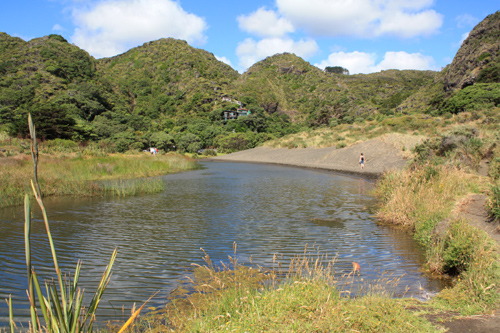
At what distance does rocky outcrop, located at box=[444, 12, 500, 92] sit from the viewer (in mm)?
64625

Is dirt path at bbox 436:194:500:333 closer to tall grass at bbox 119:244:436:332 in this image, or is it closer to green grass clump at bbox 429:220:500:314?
green grass clump at bbox 429:220:500:314

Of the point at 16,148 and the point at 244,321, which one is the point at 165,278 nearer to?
the point at 244,321

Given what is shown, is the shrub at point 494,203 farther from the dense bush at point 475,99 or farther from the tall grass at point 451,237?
the dense bush at point 475,99

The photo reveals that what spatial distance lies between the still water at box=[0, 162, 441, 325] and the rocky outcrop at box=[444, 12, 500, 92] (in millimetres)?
64598

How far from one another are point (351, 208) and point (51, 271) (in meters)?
10.2

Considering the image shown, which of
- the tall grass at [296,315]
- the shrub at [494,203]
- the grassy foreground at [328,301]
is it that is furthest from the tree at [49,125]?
the shrub at [494,203]

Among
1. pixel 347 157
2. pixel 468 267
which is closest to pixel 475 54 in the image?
pixel 347 157

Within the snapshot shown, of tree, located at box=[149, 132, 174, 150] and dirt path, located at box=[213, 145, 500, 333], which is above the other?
tree, located at box=[149, 132, 174, 150]

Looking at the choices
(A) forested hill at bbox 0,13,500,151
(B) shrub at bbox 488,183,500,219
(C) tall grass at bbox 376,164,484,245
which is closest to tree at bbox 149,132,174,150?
(A) forested hill at bbox 0,13,500,151

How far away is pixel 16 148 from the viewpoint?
2530cm

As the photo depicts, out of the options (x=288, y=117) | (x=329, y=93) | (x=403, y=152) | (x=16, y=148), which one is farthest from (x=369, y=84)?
(x=16, y=148)

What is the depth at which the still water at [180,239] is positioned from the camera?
6.09 meters

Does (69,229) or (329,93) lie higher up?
(329,93)

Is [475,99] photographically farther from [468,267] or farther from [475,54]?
[468,267]
